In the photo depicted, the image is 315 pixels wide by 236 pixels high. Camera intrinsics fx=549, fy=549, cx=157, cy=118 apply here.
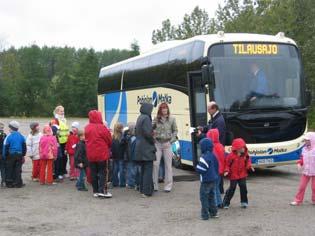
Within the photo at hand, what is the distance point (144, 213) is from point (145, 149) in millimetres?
2031

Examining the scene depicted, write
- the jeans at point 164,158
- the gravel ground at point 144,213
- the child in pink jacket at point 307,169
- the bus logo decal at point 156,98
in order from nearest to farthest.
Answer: the gravel ground at point 144,213 < the child in pink jacket at point 307,169 < the jeans at point 164,158 < the bus logo decal at point 156,98

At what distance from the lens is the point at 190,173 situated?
15109 millimetres

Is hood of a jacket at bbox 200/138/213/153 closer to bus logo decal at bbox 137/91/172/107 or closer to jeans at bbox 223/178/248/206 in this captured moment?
jeans at bbox 223/178/248/206

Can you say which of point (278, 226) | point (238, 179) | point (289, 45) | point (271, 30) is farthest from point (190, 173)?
point (271, 30)

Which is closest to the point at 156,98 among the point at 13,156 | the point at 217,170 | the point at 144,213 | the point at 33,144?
the point at 33,144

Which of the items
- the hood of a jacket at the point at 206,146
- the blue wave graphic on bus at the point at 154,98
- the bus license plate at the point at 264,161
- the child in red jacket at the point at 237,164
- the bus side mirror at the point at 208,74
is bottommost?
the bus license plate at the point at 264,161

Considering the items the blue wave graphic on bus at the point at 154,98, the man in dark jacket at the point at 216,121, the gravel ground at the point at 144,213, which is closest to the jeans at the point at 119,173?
the gravel ground at the point at 144,213

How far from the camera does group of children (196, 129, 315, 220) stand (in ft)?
28.6

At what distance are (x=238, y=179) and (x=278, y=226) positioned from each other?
150cm

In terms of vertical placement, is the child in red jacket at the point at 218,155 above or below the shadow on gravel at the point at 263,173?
above

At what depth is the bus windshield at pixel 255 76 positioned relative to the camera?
43.9ft

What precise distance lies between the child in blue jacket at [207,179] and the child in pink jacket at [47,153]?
504 cm

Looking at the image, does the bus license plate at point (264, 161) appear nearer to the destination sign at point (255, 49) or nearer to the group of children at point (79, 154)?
the destination sign at point (255, 49)

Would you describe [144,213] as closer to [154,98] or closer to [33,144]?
[33,144]
